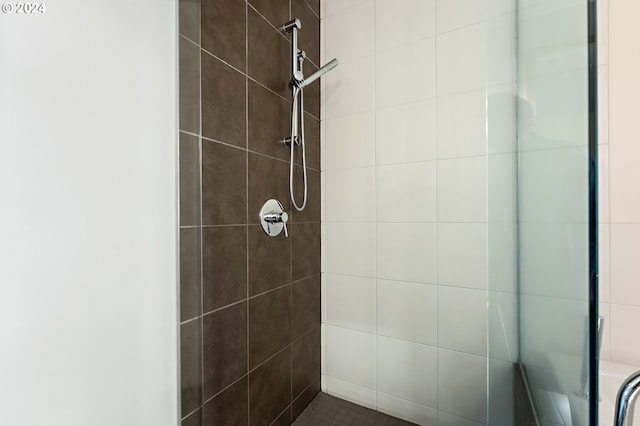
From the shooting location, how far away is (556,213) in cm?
49

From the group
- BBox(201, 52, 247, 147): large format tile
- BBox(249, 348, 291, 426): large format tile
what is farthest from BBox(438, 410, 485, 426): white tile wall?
BBox(201, 52, 247, 147): large format tile

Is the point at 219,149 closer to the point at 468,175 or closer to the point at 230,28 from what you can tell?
the point at 230,28

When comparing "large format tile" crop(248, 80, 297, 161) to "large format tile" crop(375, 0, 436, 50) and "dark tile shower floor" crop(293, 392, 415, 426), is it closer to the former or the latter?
"large format tile" crop(375, 0, 436, 50)

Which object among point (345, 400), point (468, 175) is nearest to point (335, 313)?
point (345, 400)

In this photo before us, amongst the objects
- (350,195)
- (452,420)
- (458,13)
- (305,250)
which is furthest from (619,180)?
(305,250)

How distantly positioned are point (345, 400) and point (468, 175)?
1215mm

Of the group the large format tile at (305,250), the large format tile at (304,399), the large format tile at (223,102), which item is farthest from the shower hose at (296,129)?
the large format tile at (304,399)

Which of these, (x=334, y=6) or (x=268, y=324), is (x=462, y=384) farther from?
(x=334, y=6)

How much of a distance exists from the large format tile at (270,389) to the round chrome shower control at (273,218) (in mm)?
512
